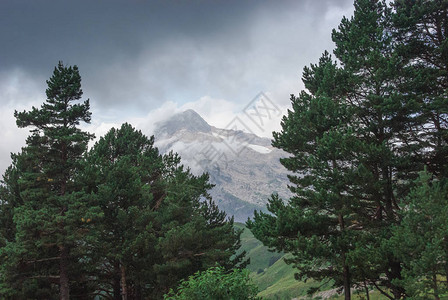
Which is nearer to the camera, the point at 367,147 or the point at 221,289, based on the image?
the point at 221,289

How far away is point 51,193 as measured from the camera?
21.2 m

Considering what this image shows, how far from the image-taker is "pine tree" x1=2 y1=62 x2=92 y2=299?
19.1 m

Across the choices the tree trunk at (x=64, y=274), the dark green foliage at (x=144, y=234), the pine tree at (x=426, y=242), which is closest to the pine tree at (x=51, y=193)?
the tree trunk at (x=64, y=274)

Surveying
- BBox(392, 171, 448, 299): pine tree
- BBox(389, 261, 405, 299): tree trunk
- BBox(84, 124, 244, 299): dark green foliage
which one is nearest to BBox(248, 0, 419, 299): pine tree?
BBox(389, 261, 405, 299): tree trunk

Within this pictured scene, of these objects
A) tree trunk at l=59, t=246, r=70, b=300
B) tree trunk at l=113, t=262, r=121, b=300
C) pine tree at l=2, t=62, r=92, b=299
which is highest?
pine tree at l=2, t=62, r=92, b=299

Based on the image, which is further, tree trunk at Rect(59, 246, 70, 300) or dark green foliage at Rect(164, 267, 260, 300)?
tree trunk at Rect(59, 246, 70, 300)

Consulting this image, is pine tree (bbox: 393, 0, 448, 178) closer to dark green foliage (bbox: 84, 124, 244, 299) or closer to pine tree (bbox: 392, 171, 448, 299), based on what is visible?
pine tree (bbox: 392, 171, 448, 299)

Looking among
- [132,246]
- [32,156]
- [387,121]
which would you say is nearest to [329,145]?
[387,121]

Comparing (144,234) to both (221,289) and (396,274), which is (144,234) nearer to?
(221,289)

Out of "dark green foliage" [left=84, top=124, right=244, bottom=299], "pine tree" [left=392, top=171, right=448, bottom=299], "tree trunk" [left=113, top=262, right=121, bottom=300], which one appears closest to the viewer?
"pine tree" [left=392, top=171, right=448, bottom=299]

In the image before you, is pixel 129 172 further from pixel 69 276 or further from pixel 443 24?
pixel 443 24

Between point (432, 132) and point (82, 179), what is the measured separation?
25.5 meters

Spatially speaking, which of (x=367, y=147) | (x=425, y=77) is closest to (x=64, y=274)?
(x=367, y=147)

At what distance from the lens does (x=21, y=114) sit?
70.5ft
